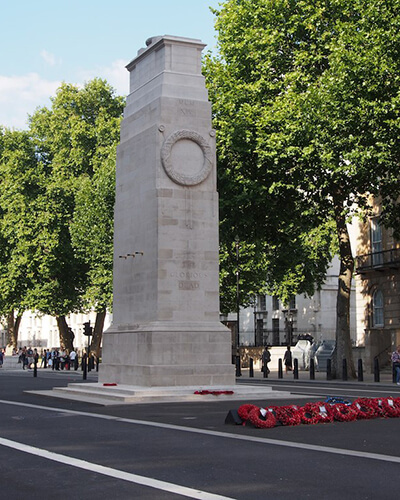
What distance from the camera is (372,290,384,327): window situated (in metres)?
42.6

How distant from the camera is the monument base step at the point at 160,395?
19578 mm

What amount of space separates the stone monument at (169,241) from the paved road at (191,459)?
6.30 meters

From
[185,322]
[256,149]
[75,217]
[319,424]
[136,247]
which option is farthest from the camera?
[75,217]

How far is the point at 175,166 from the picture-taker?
23.2 meters

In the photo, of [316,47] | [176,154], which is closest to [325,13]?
[316,47]

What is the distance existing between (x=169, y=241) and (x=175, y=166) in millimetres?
2309

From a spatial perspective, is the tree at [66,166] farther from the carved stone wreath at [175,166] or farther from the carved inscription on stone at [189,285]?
the carved inscription on stone at [189,285]

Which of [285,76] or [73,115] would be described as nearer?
[285,76]

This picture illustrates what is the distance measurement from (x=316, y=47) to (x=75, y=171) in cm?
2788

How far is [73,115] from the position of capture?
57.9m

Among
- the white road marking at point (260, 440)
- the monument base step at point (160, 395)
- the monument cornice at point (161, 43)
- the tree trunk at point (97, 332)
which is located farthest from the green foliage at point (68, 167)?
the white road marking at point (260, 440)

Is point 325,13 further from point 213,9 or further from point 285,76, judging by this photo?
point 213,9

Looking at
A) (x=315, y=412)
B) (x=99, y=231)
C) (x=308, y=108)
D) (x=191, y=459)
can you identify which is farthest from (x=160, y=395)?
(x=99, y=231)

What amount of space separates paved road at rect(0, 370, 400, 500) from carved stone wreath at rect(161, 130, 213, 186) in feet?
29.7
